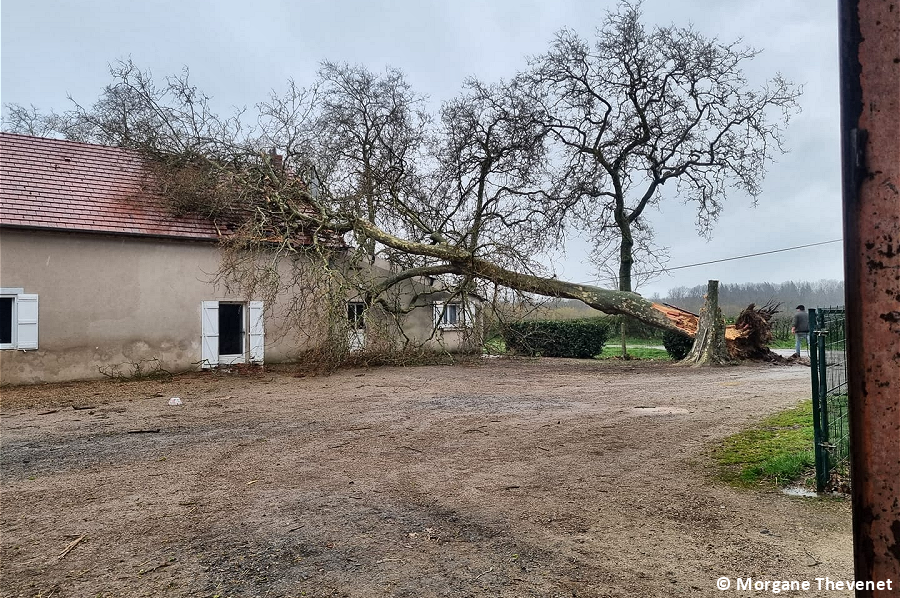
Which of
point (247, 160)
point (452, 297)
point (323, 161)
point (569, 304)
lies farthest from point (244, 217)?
point (569, 304)

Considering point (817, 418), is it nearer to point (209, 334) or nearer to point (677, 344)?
point (209, 334)

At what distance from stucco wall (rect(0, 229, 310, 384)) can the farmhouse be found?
2 cm

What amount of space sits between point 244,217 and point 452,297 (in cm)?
563

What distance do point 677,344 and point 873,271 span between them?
16.8 metres

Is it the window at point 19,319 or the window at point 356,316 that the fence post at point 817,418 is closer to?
the window at point 356,316

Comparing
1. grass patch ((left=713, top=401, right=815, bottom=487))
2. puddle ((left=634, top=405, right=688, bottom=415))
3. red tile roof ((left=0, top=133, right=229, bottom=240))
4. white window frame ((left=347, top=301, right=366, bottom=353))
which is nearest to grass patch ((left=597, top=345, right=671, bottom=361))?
white window frame ((left=347, top=301, right=366, bottom=353))

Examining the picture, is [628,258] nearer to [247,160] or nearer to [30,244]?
[247,160]

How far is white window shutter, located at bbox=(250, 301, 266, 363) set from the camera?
45.2 ft

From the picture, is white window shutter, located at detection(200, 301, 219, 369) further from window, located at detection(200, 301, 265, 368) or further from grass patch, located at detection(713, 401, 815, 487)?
grass patch, located at detection(713, 401, 815, 487)

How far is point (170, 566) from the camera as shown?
10.2 feet

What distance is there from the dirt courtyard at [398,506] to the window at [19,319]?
330 cm

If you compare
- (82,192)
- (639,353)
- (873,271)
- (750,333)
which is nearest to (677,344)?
(750,333)

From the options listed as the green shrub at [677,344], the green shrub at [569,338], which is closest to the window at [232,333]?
the green shrub at [569,338]

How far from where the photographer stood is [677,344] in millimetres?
17188
